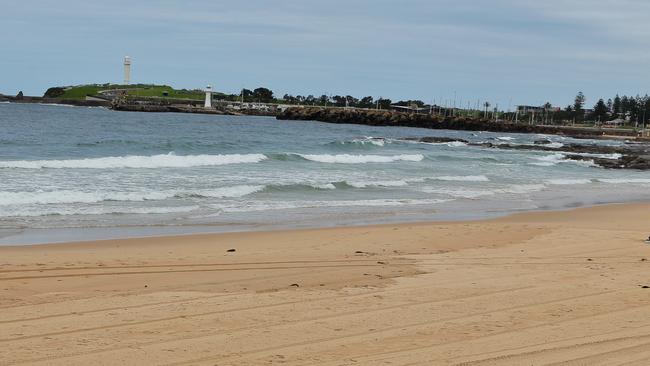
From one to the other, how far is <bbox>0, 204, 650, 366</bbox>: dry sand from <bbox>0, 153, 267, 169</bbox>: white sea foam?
14.1 m

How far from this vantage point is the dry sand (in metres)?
5.21

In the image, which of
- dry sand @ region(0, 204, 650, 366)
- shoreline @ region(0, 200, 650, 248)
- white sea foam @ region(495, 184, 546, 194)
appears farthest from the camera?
white sea foam @ region(495, 184, 546, 194)

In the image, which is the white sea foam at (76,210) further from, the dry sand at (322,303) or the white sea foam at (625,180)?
the white sea foam at (625,180)

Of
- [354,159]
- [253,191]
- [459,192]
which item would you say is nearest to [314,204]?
[253,191]

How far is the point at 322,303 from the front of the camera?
6.73 metres

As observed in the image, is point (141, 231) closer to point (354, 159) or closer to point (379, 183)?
point (379, 183)

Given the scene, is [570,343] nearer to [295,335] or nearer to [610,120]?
[295,335]

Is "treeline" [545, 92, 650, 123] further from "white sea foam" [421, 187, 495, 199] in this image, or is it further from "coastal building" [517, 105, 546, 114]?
"white sea foam" [421, 187, 495, 199]

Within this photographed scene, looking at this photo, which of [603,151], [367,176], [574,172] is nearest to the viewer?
[367,176]

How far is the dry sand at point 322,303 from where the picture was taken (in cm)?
521

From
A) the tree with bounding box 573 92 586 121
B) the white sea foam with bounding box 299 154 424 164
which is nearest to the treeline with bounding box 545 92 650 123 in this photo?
the tree with bounding box 573 92 586 121

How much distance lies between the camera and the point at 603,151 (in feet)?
186

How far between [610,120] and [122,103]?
4367 inches

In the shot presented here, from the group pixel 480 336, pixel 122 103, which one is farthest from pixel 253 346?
pixel 122 103
